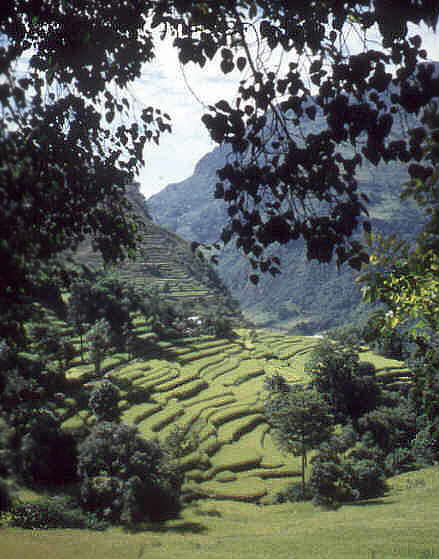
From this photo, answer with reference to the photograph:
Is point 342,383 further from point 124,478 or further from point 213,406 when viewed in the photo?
point 124,478

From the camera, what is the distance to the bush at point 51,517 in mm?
17203

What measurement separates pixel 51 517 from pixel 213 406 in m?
19.5

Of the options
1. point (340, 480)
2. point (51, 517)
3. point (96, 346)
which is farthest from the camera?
point (96, 346)

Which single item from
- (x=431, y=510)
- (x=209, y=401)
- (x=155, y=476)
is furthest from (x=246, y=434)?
(x=431, y=510)

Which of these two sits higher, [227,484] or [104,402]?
[104,402]

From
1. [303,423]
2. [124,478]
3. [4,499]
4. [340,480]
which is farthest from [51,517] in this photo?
[340,480]

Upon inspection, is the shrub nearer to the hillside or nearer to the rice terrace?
the rice terrace

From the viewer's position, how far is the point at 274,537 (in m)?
14.9

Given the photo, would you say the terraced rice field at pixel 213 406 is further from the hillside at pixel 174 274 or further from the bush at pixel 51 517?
the hillside at pixel 174 274

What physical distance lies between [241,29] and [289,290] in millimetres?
169672

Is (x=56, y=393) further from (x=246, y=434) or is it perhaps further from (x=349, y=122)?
(x=349, y=122)

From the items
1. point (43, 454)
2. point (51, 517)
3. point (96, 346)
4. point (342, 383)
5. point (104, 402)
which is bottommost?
point (342, 383)

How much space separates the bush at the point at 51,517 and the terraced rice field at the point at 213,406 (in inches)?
264

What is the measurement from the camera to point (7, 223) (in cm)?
291
